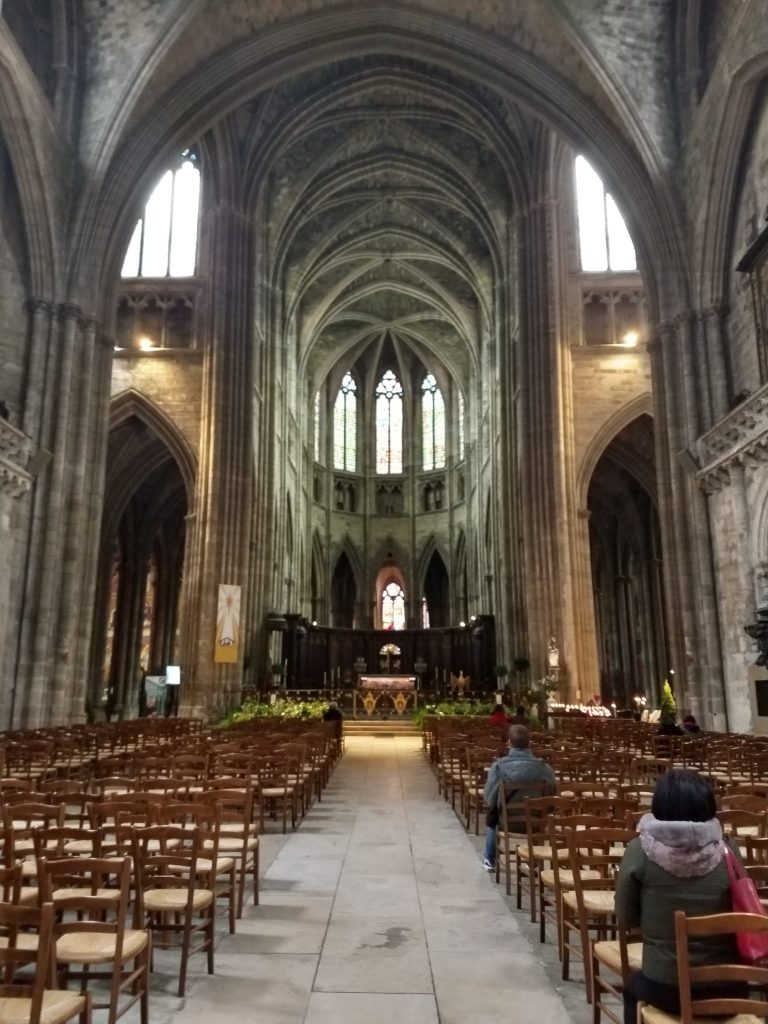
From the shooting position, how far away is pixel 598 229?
29828mm

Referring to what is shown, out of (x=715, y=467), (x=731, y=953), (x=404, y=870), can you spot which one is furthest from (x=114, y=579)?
(x=731, y=953)

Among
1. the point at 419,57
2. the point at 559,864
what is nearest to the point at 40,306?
the point at 419,57

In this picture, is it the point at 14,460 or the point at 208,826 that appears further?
the point at 14,460

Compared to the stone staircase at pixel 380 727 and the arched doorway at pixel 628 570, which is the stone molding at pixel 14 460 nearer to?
the stone staircase at pixel 380 727

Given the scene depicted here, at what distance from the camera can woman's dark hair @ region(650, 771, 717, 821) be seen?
10.1ft

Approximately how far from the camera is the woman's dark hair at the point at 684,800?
10.1 ft

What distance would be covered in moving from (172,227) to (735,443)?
77.7ft

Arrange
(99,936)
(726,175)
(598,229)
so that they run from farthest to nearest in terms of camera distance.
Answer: (598,229), (726,175), (99,936)

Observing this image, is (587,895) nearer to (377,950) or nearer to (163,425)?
(377,950)

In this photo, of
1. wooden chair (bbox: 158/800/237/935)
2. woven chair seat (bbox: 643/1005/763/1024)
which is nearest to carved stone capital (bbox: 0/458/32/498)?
wooden chair (bbox: 158/800/237/935)

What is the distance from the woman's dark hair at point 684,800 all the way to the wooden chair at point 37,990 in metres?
2.30

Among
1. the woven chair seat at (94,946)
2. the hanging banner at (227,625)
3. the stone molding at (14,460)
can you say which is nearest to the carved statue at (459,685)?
the hanging banner at (227,625)

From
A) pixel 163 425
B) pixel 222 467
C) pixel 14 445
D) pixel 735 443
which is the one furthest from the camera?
pixel 163 425

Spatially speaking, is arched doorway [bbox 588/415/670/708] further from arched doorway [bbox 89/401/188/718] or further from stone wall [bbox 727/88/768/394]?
arched doorway [bbox 89/401/188/718]
